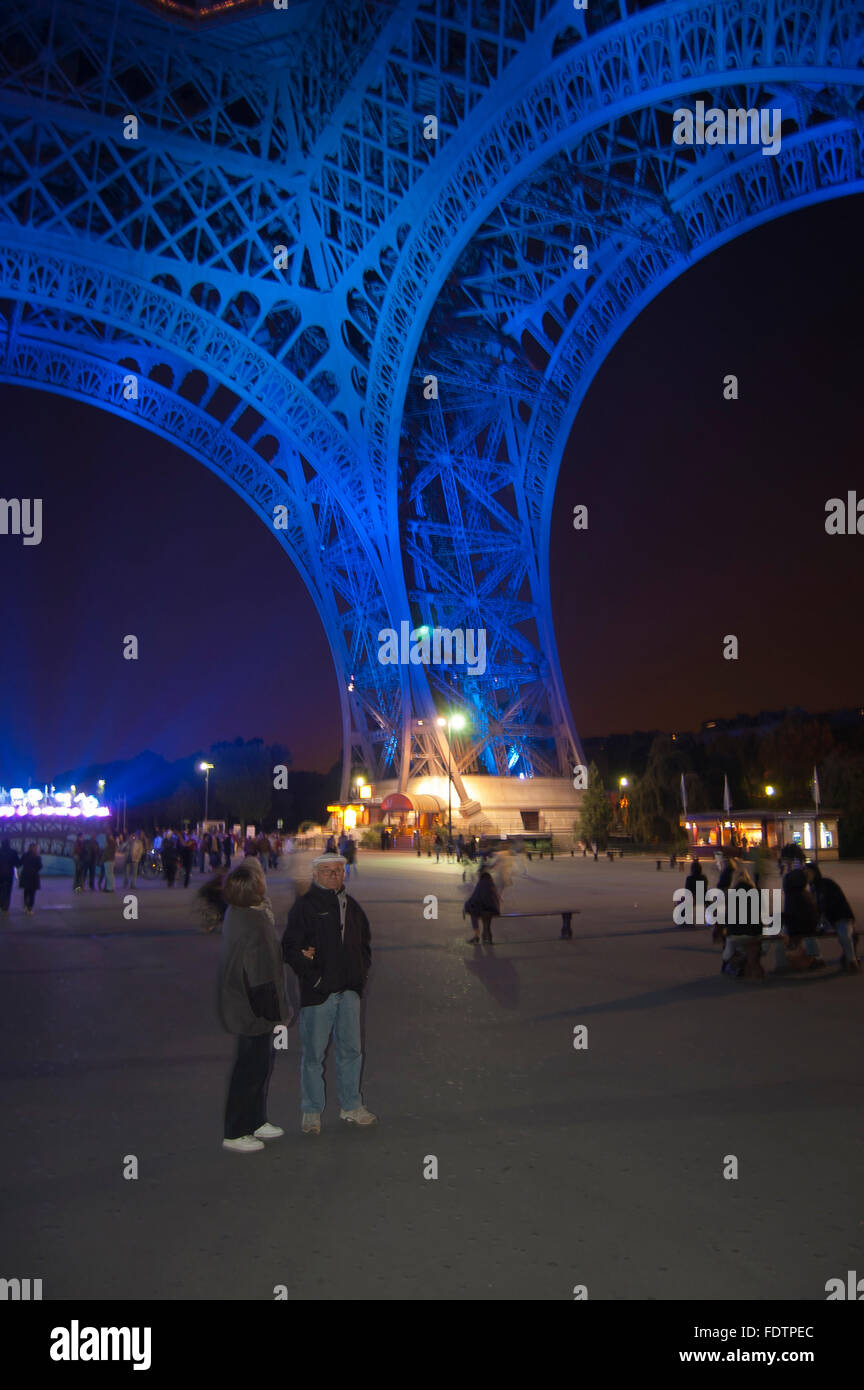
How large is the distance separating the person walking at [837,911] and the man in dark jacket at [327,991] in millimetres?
7529

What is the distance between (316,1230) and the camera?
16.0 feet

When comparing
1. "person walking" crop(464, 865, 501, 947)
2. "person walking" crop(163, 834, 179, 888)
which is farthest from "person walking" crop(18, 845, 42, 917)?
"person walking" crop(464, 865, 501, 947)

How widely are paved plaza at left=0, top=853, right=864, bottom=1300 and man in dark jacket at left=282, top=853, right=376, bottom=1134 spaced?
0.76 feet

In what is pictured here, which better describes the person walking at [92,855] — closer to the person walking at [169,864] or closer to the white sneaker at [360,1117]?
the person walking at [169,864]

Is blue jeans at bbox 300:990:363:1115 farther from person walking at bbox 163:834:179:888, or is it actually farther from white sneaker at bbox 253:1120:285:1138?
person walking at bbox 163:834:179:888

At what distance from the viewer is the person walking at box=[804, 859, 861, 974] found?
12.6m

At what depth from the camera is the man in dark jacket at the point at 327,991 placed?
6.59m

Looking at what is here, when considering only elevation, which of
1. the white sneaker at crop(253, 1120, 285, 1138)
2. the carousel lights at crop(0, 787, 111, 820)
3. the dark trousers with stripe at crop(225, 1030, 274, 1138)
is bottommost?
the white sneaker at crop(253, 1120, 285, 1138)

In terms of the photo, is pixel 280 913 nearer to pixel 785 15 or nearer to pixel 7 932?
pixel 7 932

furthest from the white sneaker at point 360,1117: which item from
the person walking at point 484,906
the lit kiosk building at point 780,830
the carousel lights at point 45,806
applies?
the carousel lights at point 45,806

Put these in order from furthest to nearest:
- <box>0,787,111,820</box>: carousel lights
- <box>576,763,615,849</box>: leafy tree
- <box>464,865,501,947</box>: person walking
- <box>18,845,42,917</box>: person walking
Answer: <box>0,787,111,820</box>: carousel lights
<box>576,763,615,849</box>: leafy tree
<box>18,845,42,917</box>: person walking
<box>464,865,501,947</box>: person walking

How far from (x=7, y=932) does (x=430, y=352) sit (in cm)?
3267

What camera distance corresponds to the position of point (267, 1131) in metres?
6.38
